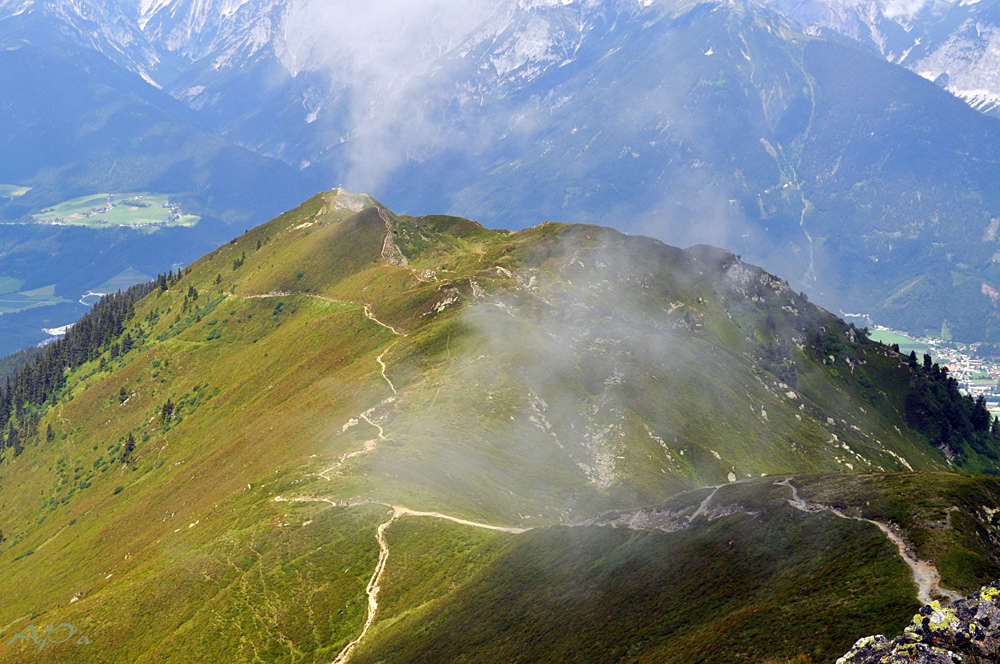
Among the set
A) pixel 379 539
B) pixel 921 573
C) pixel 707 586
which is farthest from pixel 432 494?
pixel 921 573

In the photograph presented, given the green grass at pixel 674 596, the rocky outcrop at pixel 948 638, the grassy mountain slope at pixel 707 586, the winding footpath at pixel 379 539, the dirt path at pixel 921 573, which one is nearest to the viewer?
the rocky outcrop at pixel 948 638

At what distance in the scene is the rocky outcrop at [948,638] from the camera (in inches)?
1151

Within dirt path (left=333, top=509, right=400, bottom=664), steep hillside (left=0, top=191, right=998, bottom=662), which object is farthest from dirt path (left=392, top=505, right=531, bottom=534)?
dirt path (left=333, top=509, right=400, bottom=664)

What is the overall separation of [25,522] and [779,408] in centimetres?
24104

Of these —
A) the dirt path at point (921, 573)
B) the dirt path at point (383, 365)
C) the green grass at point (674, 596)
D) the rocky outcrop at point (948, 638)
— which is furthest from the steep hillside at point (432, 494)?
the rocky outcrop at point (948, 638)

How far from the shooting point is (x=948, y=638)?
97.5 feet

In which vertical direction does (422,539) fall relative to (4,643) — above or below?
below

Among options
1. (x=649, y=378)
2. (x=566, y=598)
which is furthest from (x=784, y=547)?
(x=649, y=378)

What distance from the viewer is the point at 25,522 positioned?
196 metres

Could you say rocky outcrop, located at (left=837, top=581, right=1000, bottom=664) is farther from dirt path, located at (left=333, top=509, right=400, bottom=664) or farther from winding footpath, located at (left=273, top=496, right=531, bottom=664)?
winding footpath, located at (left=273, top=496, right=531, bottom=664)

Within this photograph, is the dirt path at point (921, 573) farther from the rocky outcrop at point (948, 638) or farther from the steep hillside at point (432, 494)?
the rocky outcrop at point (948, 638)

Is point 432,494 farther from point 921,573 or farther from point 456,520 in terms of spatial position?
point 921,573

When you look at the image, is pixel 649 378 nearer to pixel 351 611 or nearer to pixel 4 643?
pixel 351 611

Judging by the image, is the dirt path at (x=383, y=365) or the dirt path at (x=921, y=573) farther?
the dirt path at (x=383, y=365)
